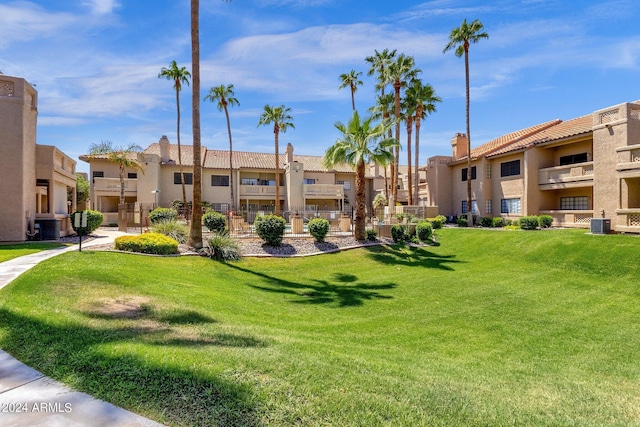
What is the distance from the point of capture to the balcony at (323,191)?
4684 centimetres

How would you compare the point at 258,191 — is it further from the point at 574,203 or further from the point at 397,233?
the point at 574,203

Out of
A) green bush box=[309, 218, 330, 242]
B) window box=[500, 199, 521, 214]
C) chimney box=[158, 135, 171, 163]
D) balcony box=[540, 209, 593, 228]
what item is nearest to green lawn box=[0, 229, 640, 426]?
green bush box=[309, 218, 330, 242]

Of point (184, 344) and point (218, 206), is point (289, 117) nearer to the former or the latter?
point (218, 206)

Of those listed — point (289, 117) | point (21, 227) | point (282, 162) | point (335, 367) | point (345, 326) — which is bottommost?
point (345, 326)

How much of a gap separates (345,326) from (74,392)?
6.84 m

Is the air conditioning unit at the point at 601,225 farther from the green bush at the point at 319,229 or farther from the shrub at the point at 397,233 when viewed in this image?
the green bush at the point at 319,229

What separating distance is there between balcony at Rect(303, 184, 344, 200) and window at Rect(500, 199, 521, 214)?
19.5m

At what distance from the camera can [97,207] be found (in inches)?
1618

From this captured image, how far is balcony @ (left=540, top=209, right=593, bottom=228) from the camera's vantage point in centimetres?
2639

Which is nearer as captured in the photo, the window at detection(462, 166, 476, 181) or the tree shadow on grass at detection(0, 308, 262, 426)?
the tree shadow on grass at detection(0, 308, 262, 426)

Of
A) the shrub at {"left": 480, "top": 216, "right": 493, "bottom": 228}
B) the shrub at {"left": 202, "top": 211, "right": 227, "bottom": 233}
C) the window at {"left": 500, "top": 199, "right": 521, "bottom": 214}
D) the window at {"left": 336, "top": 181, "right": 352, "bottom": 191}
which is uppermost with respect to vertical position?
the window at {"left": 336, "top": 181, "right": 352, "bottom": 191}

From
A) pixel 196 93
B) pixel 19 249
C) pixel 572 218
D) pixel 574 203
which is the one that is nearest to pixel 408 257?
pixel 196 93

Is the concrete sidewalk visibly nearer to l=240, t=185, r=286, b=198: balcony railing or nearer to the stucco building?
the stucco building

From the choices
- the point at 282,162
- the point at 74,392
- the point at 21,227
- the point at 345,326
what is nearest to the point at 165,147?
the point at 282,162
